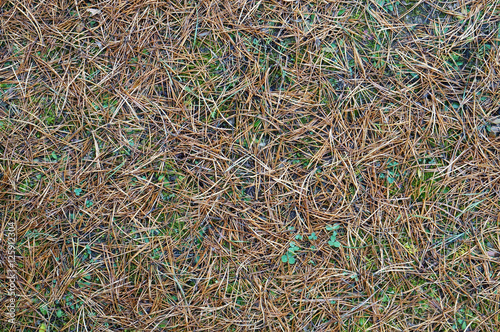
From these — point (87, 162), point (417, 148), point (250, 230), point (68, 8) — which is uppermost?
point (68, 8)

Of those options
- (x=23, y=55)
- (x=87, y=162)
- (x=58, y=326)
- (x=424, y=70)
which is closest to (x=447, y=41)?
(x=424, y=70)

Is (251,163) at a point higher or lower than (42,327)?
higher

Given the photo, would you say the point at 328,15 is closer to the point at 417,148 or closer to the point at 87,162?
the point at 417,148

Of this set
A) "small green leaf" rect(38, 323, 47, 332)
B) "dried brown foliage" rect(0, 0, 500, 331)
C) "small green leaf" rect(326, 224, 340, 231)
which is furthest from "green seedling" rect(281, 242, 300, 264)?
"small green leaf" rect(38, 323, 47, 332)

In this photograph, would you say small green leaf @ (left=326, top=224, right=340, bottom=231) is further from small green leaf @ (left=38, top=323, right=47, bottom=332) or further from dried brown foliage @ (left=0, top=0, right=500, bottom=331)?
small green leaf @ (left=38, top=323, right=47, bottom=332)

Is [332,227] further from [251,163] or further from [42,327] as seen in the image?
[42,327]

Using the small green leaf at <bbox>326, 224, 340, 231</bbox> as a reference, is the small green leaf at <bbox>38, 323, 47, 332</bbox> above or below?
below

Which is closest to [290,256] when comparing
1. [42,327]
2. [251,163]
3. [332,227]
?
[332,227]

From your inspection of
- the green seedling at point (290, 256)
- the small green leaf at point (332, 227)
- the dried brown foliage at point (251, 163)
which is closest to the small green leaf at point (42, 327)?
the dried brown foliage at point (251, 163)
